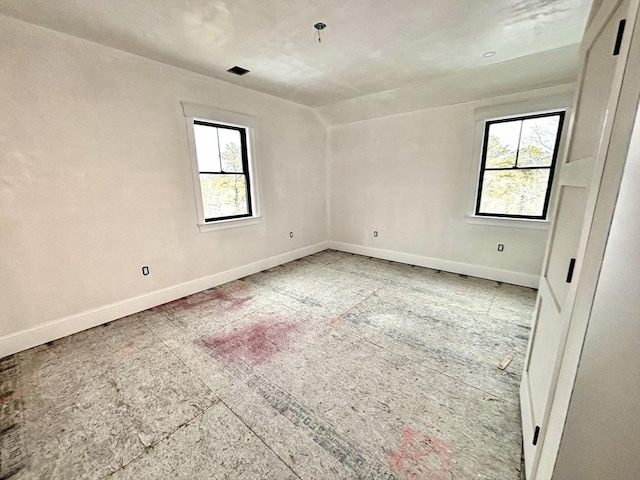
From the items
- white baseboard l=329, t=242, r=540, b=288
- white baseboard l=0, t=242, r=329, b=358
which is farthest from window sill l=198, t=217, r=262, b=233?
white baseboard l=329, t=242, r=540, b=288

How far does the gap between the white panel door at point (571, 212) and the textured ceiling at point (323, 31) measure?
123 centimetres

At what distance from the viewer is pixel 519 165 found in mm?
3393

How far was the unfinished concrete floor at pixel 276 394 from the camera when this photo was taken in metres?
1.36

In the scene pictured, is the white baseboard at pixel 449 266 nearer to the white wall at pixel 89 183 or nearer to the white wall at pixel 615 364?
the white wall at pixel 89 183

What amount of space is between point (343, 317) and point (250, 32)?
2.83m

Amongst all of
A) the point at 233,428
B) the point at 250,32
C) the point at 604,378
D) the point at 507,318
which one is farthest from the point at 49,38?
the point at 507,318

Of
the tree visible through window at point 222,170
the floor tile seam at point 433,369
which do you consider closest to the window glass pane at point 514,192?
the floor tile seam at point 433,369

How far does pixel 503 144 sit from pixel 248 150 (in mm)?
3570

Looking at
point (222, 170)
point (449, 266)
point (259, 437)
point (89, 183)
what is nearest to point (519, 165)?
point (449, 266)

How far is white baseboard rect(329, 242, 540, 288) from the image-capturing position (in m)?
3.53

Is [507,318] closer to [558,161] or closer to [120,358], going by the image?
[558,161]

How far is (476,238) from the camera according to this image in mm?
3822

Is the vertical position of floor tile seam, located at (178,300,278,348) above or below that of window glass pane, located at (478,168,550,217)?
below

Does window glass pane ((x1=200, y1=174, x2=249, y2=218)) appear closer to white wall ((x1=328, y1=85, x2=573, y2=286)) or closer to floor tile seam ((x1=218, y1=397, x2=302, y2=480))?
white wall ((x1=328, y1=85, x2=573, y2=286))
